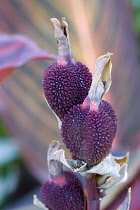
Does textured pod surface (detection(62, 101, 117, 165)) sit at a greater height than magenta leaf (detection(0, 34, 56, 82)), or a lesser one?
lesser

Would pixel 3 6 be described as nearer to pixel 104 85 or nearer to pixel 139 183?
pixel 139 183

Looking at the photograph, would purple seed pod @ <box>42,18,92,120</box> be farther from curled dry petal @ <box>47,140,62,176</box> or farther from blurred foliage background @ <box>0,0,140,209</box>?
blurred foliage background @ <box>0,0,140,209</box>

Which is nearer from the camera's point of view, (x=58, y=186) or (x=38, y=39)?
(x=58, y=186)

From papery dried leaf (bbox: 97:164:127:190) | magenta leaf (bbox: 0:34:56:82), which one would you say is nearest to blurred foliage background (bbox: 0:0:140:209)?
magenta leaf (bbox: 0:34:56:82)

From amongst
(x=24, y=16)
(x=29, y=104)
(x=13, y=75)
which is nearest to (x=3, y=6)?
(x=24, y=16)

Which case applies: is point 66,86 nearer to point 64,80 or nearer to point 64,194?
point 64,80

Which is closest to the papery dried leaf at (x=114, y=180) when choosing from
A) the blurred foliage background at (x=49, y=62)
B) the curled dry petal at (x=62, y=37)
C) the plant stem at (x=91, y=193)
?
the plant stem at (x=91, y=193)

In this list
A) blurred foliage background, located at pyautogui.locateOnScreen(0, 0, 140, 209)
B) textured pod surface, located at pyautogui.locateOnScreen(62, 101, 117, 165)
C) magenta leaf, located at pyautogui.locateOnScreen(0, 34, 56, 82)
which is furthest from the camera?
blurred foliage background, located at pyautogui.locateOnScreen(0, 0, 140, 209)
